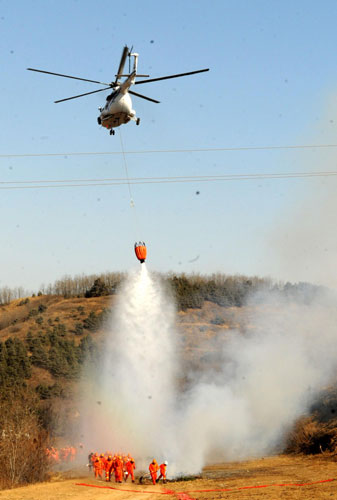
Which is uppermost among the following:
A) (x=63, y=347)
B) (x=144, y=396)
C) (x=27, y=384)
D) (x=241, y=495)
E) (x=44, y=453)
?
(x=63, y=347)

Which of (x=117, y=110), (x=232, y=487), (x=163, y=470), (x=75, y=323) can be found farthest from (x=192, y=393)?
(x=75, y=323)

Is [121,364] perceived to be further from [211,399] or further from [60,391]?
[60,391]

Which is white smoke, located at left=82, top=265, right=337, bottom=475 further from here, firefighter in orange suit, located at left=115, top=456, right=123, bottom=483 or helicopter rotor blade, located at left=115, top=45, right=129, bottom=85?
helicopter rotor blade, located at left=115, top=45, right=129, bottom=85

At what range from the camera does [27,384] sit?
79.8m

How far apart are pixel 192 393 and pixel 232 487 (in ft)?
63.1

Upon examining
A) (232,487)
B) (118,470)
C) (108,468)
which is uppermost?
(108,468)

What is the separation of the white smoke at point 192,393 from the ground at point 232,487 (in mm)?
4194

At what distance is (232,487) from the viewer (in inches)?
1308

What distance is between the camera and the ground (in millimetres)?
30516

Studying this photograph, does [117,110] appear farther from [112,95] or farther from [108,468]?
[108,468]

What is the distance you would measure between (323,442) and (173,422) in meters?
11.3

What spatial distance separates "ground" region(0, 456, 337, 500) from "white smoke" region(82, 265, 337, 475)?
4.19 meters

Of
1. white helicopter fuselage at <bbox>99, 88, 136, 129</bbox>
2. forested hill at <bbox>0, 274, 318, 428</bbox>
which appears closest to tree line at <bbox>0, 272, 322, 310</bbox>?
forested hill at <bbox>0, 274, 318, 428</bbox>

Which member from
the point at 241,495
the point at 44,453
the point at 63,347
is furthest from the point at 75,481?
the point at 63,347
